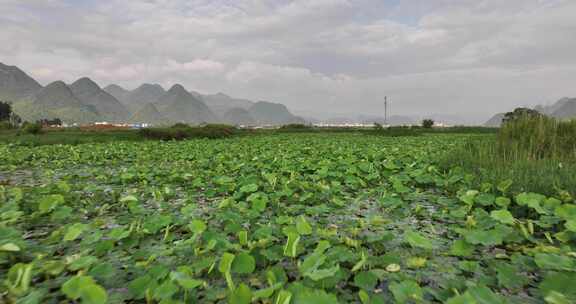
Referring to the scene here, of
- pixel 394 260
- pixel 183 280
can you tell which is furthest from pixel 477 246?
pixel 183 280

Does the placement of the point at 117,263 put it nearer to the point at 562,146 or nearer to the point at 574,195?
the point at 574,195

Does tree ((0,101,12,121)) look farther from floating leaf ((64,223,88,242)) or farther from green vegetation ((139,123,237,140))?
floating leaf ((64,223,88,242))

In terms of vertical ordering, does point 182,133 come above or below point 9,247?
above

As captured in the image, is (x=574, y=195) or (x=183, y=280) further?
(x=574, y=195)

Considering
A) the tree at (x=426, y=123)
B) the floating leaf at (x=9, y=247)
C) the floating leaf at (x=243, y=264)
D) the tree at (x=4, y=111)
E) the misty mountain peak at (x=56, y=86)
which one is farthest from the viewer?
the misty mountain peak at (x=56, y=86)

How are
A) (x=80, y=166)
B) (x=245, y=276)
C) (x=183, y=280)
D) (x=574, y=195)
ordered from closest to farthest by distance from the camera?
(x=183, y=280) < (x=245, y=276) < (x=574, y=195) < (x=80, y=166)

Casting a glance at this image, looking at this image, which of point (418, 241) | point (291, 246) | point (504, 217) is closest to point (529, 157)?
point (504, 217)

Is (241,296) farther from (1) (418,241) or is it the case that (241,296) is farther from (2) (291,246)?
(1) (418,241)

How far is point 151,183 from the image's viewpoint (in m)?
4.44

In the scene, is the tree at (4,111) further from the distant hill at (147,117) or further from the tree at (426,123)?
the distant hill at (147,117)

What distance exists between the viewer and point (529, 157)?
493 centimetres

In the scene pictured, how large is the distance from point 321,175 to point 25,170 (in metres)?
5.68

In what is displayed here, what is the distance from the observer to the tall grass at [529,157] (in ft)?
11.5

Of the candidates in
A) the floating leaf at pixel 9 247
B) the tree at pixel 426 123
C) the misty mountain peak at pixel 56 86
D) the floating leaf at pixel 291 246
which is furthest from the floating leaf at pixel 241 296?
the misty mountain peak at pixel 56 86
